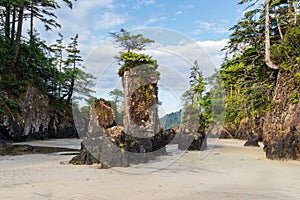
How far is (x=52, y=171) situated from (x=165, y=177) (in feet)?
8.66

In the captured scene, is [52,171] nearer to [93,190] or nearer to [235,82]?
[93,190]

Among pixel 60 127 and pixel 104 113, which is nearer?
pixel 104 113

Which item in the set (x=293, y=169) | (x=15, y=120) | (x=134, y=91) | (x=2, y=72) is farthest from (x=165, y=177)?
(x=2, y=72)

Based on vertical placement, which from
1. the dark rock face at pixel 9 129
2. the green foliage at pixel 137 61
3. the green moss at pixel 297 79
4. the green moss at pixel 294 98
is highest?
the green foliage at pixel 137 61

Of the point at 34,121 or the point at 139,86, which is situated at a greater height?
the point at 139,86

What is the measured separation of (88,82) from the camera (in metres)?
32.0

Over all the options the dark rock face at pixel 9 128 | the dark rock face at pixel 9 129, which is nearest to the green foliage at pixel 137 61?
the dark rock face at pixel 9 128

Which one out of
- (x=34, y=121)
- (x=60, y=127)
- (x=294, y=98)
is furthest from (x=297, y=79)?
(x=60, y=127)

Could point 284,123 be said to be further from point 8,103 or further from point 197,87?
point 197,87

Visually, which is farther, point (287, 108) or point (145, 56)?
point (145, 56)

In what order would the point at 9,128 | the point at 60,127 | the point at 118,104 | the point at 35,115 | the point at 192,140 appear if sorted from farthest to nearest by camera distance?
the point at 60,127 < the point at 35,115 < the point at 9,128 < the point at 192,140 < the point at 118,104

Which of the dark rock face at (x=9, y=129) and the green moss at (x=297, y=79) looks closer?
the green moss at (x=297, y=79)

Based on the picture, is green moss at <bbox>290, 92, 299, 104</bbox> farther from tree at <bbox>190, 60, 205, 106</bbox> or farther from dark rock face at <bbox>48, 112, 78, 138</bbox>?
dark rock face at <bbox>48, 112, 78, 138</bbox>

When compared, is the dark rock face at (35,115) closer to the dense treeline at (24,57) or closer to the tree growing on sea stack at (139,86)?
the dense treeline at (24,57)
